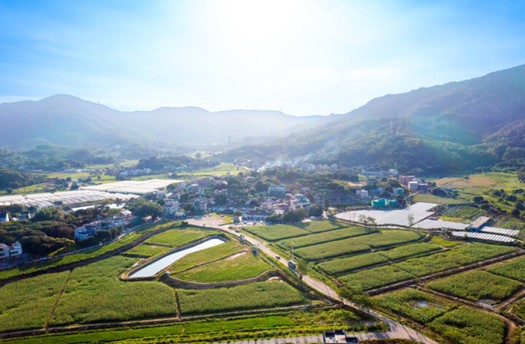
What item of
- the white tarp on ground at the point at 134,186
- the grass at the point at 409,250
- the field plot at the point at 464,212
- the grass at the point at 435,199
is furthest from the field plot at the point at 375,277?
the white tarp on ground at the point at 134,186

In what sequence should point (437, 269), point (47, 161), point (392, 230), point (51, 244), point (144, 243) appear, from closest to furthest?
point (437, 269) < point (51, 244) < point (144, 243) < point (392, 230) < point (47, 161)

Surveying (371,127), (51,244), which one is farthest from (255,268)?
(371,127)

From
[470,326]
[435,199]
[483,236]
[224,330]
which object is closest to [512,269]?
[483,236]

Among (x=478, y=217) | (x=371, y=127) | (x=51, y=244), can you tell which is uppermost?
(x=371, y=127)

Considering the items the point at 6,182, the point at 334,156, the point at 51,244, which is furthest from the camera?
the point at 334,156

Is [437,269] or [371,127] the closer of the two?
[437,269]

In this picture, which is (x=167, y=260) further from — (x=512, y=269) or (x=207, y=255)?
(x=512, y=269)

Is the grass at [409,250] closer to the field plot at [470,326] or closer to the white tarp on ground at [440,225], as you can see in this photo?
the white tarp on ground at [440,225]

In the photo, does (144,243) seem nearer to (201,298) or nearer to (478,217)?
(201,298)
